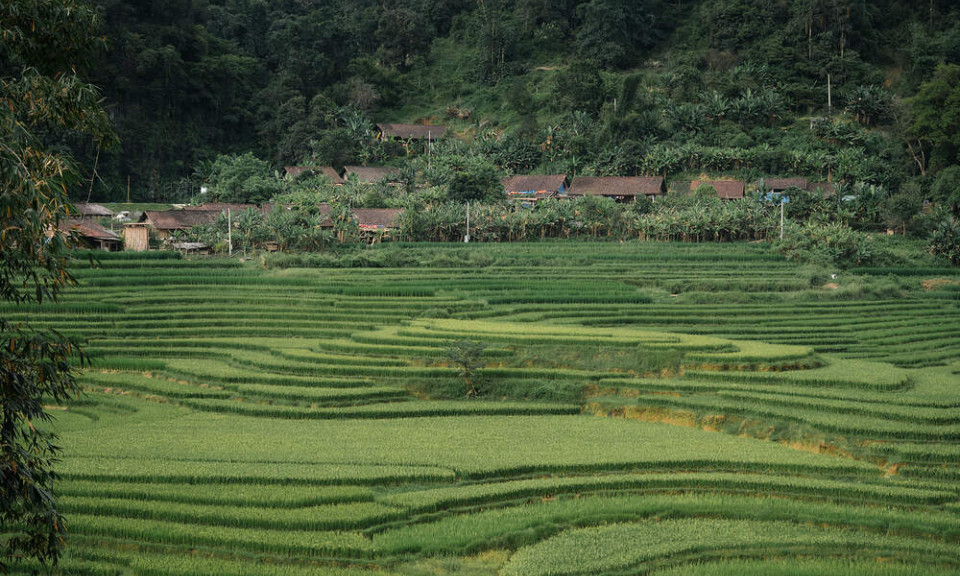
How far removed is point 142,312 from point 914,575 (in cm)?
2430

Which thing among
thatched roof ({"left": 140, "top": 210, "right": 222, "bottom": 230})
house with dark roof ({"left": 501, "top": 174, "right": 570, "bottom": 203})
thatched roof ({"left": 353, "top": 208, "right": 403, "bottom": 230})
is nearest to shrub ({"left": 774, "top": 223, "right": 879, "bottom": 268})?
house with dark roof ({"left": 501, "top": 174, "right": 570, "bottom": 203})

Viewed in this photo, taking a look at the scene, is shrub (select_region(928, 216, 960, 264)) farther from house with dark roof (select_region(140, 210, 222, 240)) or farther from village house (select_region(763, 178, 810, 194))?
house with dark roof (select_region(140, 210, 222, 240))

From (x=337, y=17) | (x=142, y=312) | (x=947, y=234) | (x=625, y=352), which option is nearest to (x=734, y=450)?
(x=625, y=352)

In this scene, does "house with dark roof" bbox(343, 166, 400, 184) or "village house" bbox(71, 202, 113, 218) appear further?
"house with dark roof" bbox(343, 166, 400, 184)

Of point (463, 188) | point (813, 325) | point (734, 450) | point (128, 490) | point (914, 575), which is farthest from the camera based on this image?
point (463, 188)

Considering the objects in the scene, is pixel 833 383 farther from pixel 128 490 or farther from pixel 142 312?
pixel 142 312

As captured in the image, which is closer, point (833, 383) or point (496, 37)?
point (833, 383)

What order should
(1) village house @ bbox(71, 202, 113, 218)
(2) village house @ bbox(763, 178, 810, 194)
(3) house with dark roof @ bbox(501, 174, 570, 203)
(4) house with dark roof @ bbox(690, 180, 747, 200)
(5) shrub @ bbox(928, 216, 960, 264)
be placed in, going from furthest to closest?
(3) house with dark roof @ bbox(501, 174, 570, 203), (2) village house @ bbox(763, 178, 810, 194), (4) house with dark roof @ bbox(690, 180, 747, 200), (1) village house @ bbox(71, 202, 113, 218), (5) shrub @ bbox(928, 216, 960, 264)

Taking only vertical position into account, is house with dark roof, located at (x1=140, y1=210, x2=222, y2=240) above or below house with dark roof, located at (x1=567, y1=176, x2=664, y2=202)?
below

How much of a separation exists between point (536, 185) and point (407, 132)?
14889mm

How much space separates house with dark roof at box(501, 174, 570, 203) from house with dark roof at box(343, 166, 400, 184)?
7150 millimetres

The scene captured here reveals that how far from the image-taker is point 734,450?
17203 mm

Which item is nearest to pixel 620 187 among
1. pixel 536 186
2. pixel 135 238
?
pixel 536 186

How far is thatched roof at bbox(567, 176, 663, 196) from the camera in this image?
53.7 m
